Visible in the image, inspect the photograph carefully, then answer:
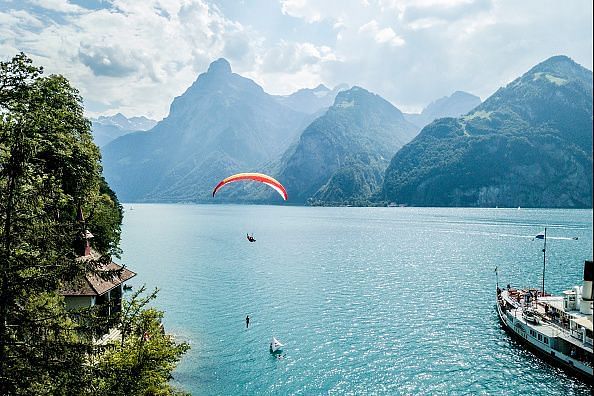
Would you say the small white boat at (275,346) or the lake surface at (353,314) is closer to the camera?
the lake surface at (353,314)

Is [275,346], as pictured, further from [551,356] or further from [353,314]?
[551,356]

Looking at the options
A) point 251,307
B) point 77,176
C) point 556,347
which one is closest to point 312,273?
point 251,307

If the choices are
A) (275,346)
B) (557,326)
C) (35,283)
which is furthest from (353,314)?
(35,283)

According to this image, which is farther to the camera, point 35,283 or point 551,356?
point 551,356

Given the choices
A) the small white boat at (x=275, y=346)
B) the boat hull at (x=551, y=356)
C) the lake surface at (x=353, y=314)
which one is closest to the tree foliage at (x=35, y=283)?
the lake surface at (x=353, y=314)

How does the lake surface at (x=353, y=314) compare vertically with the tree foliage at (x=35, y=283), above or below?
below

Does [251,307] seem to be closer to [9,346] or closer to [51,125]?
[51,125]

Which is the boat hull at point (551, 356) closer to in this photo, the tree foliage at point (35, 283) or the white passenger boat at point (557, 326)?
the white passenger boat at point (557, 326)

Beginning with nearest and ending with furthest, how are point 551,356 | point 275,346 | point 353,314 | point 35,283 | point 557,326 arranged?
point 35,283 < point 551,356 < point 275,346 < point 557,326 < point 353,314
